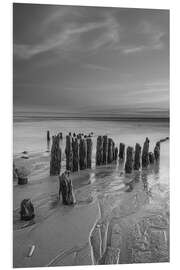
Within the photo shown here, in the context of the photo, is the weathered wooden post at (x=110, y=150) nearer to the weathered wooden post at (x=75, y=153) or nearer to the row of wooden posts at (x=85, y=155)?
the row of wooden posts at (x=85, y=155)

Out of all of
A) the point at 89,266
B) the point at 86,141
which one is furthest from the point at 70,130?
the point at 89,266

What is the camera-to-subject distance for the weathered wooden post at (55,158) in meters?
3.23

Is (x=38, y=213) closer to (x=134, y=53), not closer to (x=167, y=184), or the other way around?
(x=167, y=184)

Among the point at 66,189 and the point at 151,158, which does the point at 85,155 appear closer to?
the point at 66,189

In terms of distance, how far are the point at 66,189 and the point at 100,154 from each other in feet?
1.54

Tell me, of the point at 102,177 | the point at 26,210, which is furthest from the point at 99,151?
the point at 26,210

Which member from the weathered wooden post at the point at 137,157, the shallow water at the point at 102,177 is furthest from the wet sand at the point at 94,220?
the weathered wooden post at the point at 137,157

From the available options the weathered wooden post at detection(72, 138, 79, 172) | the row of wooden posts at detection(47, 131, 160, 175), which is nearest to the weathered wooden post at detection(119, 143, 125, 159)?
the row of wooden posts at detection(47, 131, 160, 175)

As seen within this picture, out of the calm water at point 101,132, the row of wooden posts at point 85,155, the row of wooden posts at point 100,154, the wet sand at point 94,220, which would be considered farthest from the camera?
the row of wooden posts at point 100,154

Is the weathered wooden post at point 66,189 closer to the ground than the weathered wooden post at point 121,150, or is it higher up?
closer to the ground

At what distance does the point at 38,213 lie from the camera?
10.1 feet

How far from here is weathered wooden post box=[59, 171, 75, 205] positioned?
3164 mm

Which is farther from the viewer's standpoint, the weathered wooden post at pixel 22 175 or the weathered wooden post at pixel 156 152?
the weathered wooden post at pixel 156 152
